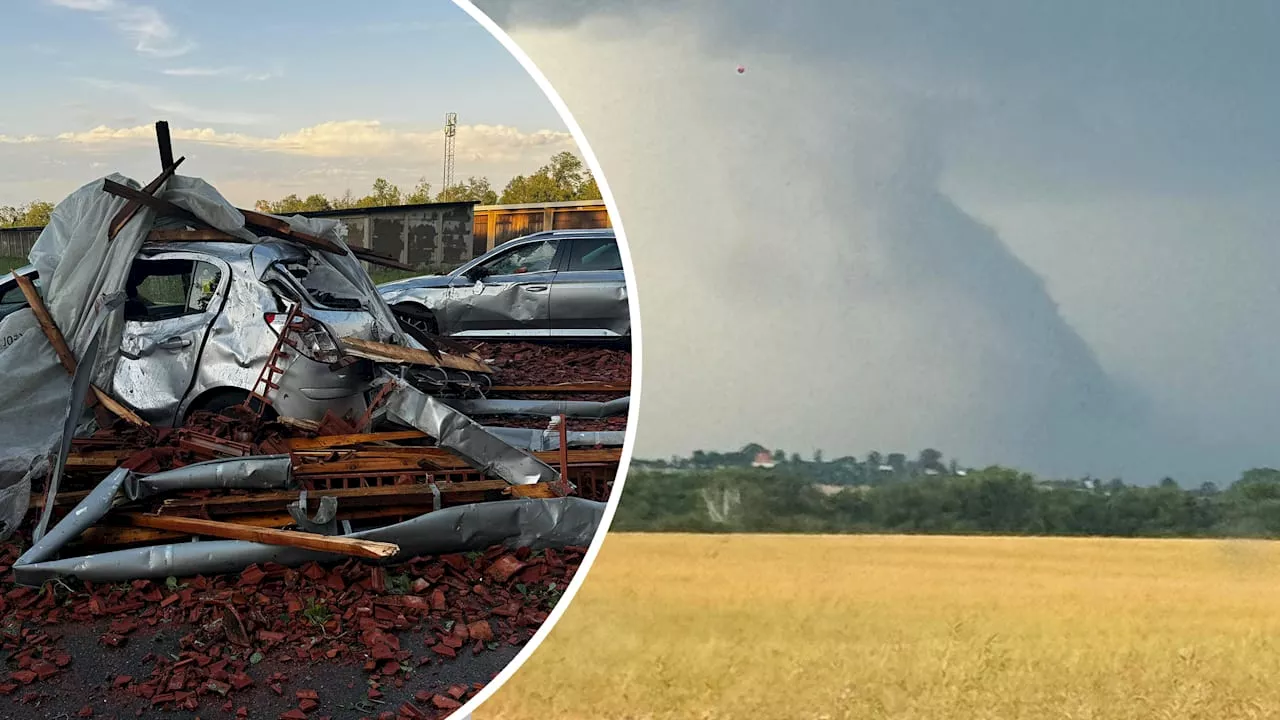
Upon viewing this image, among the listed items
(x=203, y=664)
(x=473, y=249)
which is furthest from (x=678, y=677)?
(x=203, y=664)

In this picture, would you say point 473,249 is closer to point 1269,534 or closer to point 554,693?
point 554,693

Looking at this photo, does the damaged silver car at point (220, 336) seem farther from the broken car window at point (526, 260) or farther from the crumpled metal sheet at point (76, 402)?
the broken car window at point (526, 260)

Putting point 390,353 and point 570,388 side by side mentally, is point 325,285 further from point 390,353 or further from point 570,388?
point 570,388

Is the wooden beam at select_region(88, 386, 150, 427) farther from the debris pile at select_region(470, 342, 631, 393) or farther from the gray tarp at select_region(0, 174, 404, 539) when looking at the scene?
the debris pile at select_region(470, 342, 631, 393)

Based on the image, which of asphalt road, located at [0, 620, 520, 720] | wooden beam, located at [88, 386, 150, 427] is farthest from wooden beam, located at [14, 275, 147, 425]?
asphalt road, located at [0, 620, 520, 720]

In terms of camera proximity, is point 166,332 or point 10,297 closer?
point 166,332

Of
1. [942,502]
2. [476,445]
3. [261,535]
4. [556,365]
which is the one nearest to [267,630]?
[261,535]
